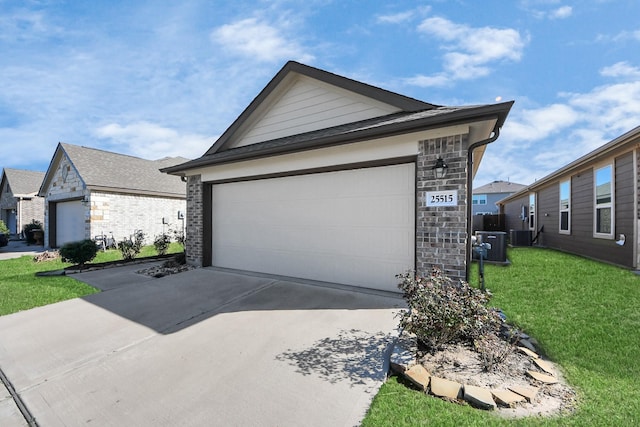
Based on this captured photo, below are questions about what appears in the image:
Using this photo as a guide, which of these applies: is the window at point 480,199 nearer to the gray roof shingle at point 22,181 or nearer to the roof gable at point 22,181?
the roof gable at point 22,181

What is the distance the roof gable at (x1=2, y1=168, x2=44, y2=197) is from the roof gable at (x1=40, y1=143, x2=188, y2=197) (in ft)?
29.1

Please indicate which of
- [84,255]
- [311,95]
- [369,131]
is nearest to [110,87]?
[84,255]

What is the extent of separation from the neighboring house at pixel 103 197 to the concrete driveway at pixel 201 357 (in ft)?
31.6

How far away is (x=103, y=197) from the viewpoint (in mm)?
12914

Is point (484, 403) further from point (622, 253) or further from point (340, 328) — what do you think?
point (622, 253)

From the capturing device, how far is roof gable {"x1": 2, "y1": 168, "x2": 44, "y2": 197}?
70.3ft

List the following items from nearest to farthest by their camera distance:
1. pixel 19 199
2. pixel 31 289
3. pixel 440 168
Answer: pixel 440 168, pixel 31 289, pixel 19 199

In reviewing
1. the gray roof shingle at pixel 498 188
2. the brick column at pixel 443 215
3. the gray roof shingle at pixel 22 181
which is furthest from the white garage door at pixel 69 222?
the gray roof shingle at pixel 498 188

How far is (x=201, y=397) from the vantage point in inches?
95.9

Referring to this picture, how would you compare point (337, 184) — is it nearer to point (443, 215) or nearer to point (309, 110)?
point (443, 215)

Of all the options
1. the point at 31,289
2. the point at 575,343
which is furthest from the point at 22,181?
the point at 575,343

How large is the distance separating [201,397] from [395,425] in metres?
1.62

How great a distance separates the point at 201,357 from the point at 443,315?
8.65ft

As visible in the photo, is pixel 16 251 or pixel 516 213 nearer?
pixel 16 251
